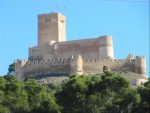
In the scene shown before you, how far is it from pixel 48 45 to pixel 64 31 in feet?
18.5

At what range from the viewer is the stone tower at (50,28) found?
340 ft

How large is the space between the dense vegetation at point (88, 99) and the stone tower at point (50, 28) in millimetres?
38063

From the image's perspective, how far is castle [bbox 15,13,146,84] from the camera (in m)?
94.6

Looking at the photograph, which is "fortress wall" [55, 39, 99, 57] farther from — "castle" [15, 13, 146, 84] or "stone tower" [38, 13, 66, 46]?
"stone tower" [38, 13, 66, 46]

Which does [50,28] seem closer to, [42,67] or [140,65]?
[42,67]

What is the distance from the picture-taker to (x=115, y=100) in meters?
61.8

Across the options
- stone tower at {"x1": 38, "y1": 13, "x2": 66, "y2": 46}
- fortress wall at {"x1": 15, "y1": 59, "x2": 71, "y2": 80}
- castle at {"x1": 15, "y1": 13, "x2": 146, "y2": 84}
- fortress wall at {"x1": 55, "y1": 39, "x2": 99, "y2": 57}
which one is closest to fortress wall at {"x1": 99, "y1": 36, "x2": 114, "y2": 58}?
castle at {"x1": 15, "y1": 13, "x2": 146, "y2": 84}

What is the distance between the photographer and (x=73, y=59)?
95.6 m

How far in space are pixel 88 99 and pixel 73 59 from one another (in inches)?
1309

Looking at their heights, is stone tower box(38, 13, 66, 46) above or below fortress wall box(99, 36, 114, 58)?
above

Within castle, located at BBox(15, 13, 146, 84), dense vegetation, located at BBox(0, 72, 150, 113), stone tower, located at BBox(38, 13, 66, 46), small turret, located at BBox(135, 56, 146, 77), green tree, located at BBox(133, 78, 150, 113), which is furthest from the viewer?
stone tower, located at BBox(38, 13, 66, 46)

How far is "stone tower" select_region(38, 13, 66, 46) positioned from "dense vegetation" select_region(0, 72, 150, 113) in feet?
125

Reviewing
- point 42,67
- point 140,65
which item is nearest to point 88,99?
point 140,65

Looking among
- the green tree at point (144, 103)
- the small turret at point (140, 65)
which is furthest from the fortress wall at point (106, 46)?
the green tree at point (144, 103)
